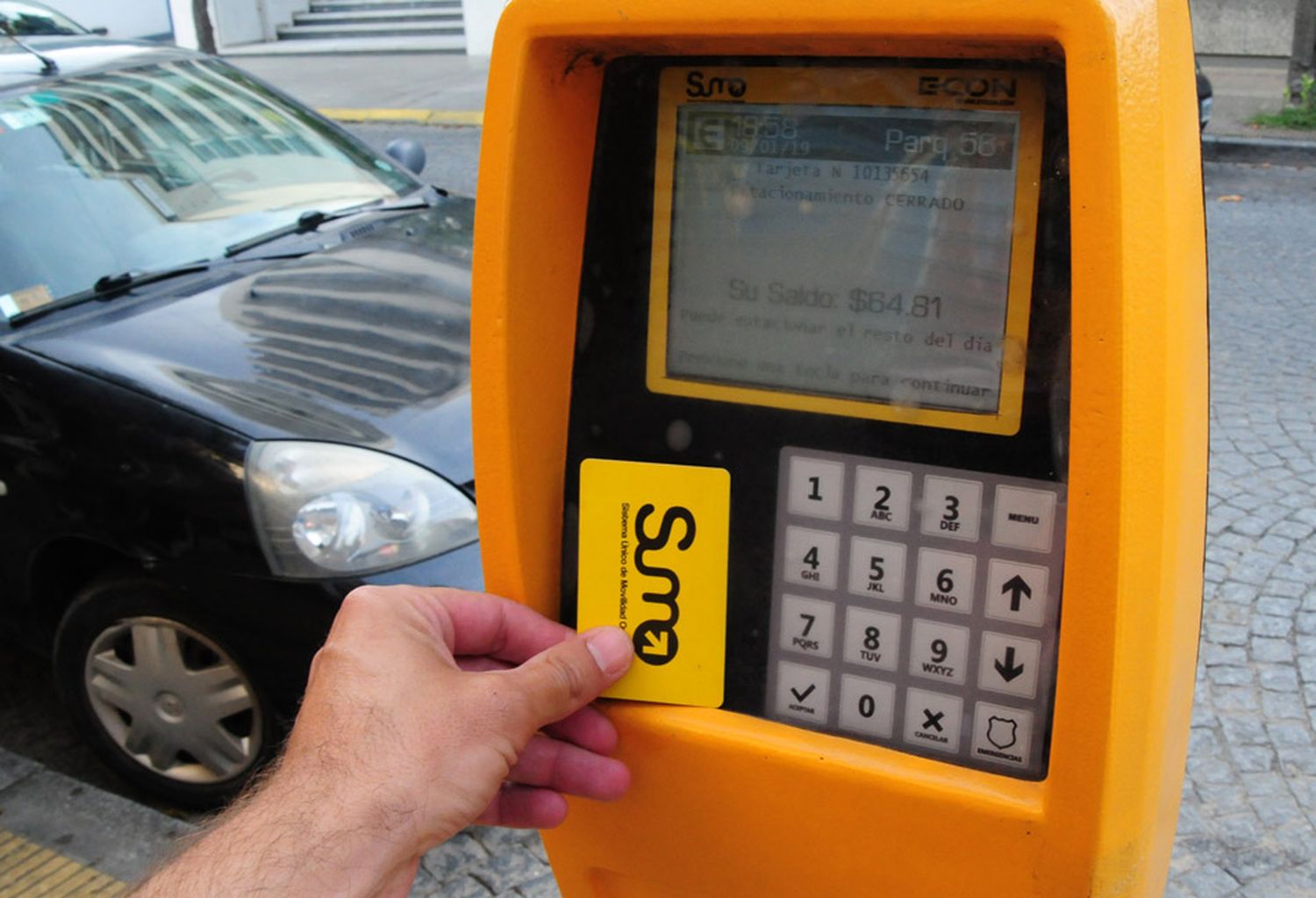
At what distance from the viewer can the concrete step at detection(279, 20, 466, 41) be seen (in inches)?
656

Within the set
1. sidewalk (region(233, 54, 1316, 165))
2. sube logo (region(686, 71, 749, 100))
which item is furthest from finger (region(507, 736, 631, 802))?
sidewalk (region(233, 54, 1316, 165))

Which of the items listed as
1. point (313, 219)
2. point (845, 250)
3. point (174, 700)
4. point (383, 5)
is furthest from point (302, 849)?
point (383, 5)

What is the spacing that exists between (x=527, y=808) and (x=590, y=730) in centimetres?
15

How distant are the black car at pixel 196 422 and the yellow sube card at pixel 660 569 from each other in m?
1.37

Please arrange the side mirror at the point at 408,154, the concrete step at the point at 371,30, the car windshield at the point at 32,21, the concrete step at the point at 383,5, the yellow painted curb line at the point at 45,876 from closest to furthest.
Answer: the yellow painted curb line at the point at 45,876 < the side mirror at the point at 408,154 < the car windshield at the point at 32,21 < the concrete step at the point at 371,30 < the concrete step at the point at 383,5

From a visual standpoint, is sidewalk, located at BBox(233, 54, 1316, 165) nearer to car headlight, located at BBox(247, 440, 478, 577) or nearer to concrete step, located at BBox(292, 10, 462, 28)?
concrete step, located at BBox(292, 10, 462, 28)

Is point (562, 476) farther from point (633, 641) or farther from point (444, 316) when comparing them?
point (444, 316)

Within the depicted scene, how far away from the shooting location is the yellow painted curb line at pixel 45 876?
2.61m

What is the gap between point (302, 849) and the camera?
1215 mm

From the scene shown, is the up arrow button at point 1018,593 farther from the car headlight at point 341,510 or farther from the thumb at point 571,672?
the car headlight at point 341,510

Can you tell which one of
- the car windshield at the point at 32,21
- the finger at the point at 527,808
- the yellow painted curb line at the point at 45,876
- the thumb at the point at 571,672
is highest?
the car windshield at the point at 32,21

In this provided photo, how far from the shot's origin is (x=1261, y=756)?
298cm

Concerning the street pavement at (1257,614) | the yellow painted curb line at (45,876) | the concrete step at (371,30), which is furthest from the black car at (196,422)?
the concrete step at (371,30)

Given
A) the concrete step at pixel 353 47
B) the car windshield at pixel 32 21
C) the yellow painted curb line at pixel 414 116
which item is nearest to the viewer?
the car windshield at pixel 32 21
